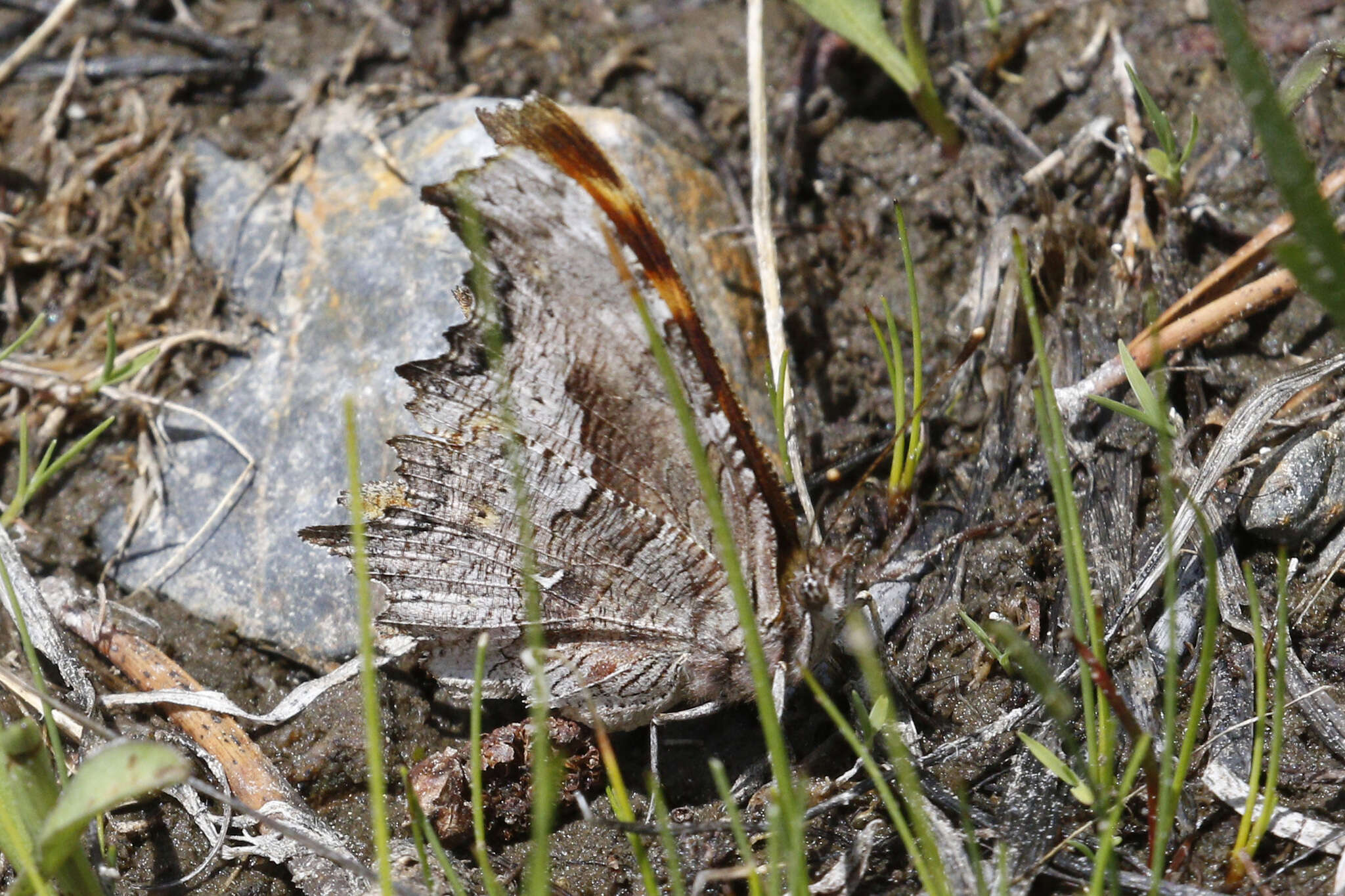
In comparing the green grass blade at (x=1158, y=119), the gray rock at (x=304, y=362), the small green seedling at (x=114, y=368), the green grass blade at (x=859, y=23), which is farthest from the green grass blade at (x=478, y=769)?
the green grass blade at (x=859, y=23)

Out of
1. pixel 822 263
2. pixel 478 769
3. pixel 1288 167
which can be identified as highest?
pixel 822 263

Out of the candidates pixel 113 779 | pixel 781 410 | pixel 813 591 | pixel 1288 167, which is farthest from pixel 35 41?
pixel 1288 167

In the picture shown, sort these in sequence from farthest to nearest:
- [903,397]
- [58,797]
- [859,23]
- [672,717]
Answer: [859,23] → [903,397] → [672,717] → [58,797]

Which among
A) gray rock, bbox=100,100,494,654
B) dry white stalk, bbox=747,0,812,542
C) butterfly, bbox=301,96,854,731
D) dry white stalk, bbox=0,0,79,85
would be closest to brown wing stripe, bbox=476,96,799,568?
butterfly, bbox=301,96,854,731

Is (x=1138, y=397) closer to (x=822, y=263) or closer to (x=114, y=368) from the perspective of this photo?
(x=822, y=263)

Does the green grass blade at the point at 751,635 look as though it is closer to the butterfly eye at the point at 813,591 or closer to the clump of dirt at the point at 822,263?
the butterfly eye at the point at 813,591

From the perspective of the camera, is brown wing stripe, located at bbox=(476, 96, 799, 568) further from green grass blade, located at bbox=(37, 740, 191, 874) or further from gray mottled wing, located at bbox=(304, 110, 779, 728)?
green grass blade, located at bbox=(37, 740, 191, 874)
